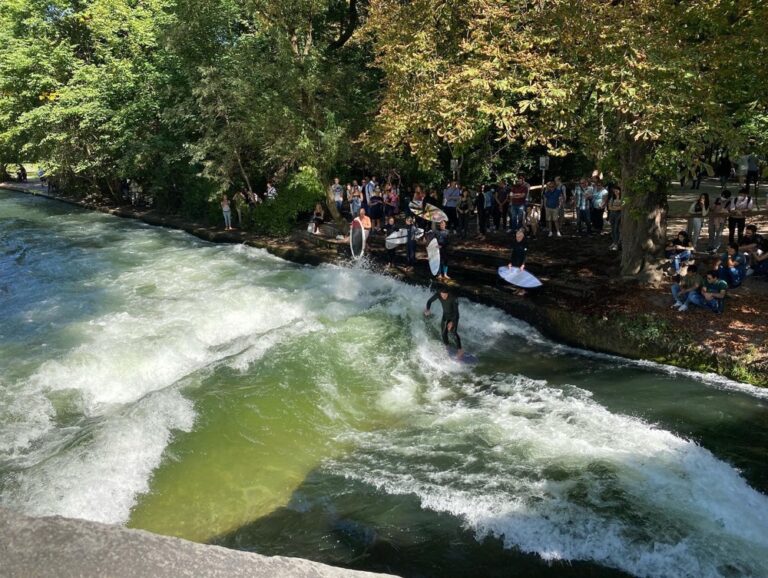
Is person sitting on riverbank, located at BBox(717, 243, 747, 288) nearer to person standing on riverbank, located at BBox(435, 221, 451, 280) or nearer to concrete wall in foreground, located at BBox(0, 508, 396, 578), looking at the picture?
person standing on riverbank, located at BBox(435, 221, 451, 280)

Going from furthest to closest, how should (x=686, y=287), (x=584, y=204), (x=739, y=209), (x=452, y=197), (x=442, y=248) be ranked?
(x=452, y=197), (x=584, y=204), (x=442, y=248), (x=739, y=209), (x=686, y=287)

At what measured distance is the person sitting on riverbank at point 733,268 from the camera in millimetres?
11023

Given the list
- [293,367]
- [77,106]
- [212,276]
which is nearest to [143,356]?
[293,367]

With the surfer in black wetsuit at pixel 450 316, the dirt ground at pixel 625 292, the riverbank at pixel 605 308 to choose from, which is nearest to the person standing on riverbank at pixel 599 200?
the dirt ground at pixel 625 292

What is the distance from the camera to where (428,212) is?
15.6 m

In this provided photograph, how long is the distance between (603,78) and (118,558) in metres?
9.24

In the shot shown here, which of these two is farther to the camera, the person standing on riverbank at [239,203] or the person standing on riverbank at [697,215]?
the person standing on riverbank at [239,203]

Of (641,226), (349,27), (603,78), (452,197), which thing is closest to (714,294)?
(641,226)

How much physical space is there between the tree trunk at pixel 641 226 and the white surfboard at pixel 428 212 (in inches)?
170

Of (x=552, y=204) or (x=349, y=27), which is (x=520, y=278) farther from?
(x=349, y=27)

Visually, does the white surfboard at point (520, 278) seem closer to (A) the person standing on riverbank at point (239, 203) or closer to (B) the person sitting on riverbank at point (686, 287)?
(B) the person sitting on riverbank at point (686, 287)

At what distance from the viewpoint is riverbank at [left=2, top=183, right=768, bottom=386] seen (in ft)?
32.3

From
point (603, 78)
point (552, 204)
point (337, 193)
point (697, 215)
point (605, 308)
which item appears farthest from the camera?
point (337, 193)

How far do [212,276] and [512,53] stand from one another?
33.7 ft
